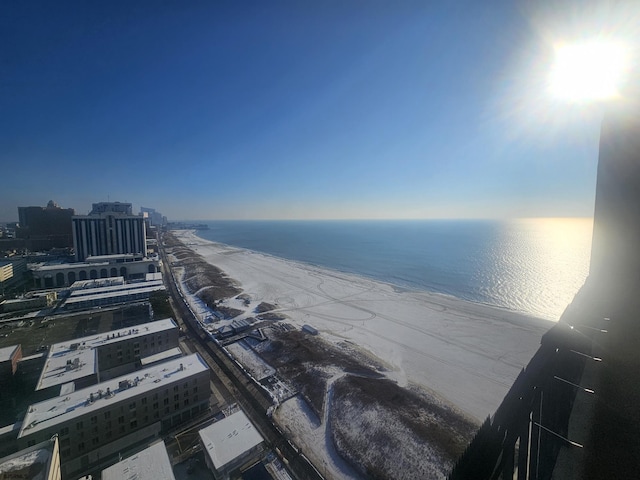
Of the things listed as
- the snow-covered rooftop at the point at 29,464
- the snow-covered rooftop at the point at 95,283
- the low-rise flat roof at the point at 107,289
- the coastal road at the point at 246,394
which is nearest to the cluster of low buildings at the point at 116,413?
the snow-covered rooftop at the point at 29,464

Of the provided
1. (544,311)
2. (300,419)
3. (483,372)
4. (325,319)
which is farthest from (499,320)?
(300,419)

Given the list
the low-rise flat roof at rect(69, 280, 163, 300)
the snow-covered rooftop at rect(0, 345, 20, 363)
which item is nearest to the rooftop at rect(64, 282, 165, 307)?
the low-rise flat roof at rect(69, 280, 163, 300)

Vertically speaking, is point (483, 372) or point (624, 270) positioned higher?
point (624, 270)

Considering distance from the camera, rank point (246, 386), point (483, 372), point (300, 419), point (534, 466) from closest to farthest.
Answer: point (534, 466) < point (300, 419) < point (246, 386) < point (483, 372)

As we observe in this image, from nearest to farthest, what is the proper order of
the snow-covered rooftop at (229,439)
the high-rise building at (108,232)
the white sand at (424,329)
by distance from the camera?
the snow-covered rooftop at (229,439) → the white sand at (424,329) → the high-rise building at (108,232)

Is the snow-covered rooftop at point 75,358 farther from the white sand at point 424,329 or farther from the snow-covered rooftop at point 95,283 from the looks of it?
the snow-covered rooftop at point 95,283

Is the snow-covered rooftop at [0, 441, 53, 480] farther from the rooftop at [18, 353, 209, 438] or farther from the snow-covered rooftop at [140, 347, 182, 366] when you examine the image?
the snow-covered rooftop at [140, 347, 182, 366]

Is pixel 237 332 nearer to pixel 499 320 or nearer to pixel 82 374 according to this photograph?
pixel 82 374
